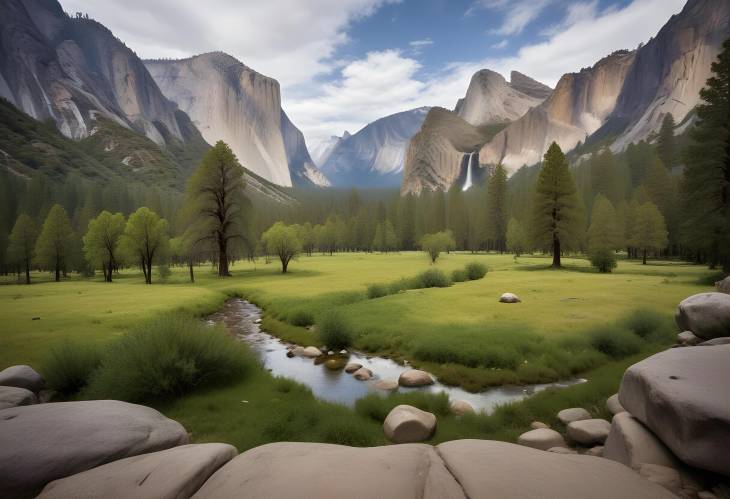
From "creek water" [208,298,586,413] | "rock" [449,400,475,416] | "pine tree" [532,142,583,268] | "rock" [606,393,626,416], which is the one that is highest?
"pine tree" [532,142,583,268]

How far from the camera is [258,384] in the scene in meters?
12.1

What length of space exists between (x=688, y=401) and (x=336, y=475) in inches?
223

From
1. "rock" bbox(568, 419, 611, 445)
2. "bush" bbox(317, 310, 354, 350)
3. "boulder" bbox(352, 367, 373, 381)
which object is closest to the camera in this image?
"rock" bbox(568, 419, 611, 445)

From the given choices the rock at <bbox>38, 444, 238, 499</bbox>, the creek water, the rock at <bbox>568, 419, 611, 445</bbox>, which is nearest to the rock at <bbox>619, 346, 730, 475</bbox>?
the rock at <bbox>568, 419, 611, 445</bbox>

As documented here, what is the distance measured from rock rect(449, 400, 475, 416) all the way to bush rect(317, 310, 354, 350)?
28.3ft

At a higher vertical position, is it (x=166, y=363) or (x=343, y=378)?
(x=166, y=363)

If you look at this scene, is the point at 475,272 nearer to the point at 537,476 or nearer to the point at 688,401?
the point at 688,401

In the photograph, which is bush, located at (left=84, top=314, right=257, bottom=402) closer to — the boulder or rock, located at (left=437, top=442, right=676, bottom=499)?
the boulder

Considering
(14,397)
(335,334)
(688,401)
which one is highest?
(688,401)

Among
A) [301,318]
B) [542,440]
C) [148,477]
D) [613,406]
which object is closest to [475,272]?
[301,318]

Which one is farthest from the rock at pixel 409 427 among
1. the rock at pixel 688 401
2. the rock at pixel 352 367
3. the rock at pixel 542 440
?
the rock at pixel 352 367

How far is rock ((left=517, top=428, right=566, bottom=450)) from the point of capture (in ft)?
26.3

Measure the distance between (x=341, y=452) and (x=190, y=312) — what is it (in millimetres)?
23788

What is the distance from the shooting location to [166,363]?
10.7 m
